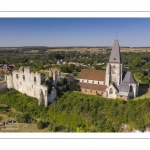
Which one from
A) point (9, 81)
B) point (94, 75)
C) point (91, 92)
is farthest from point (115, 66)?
point (9, 81)

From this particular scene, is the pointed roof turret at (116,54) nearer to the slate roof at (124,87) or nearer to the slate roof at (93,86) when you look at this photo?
the slate roof at (124,87)

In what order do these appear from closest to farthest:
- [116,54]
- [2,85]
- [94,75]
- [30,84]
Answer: [116,54], [30,84], [94,75], [2,85]

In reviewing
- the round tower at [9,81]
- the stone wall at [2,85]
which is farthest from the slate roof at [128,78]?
the stone wall at [2,85]

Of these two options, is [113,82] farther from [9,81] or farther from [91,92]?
[9,81]
